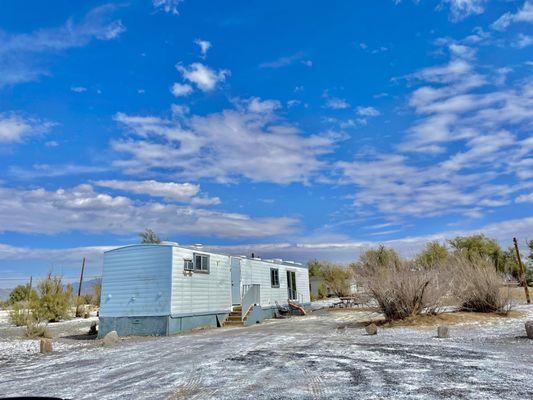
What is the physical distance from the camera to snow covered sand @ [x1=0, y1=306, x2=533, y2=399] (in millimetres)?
5461

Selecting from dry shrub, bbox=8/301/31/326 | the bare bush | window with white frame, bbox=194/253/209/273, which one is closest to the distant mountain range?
the bare bush

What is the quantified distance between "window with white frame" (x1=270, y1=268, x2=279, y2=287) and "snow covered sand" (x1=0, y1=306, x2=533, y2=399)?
11.4 metres

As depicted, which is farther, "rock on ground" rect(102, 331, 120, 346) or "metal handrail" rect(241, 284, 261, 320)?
"metal handrail" rect(241, 284, 261, 320)

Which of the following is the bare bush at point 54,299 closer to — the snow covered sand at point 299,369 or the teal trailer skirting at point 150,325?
the teal trailer skirting at point 150,325

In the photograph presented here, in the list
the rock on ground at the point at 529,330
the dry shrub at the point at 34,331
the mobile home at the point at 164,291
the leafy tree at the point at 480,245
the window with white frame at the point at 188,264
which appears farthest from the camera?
the leafy tree at the point at 480,245

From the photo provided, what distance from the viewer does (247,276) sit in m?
20.3

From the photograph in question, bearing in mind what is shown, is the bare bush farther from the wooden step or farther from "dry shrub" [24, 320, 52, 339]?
the wooden step

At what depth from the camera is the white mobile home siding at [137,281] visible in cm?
1498

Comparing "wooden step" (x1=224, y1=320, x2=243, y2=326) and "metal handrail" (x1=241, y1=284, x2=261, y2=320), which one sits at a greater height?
"metal handrail" (x1=241, y1=284, x2=261, y2=320)

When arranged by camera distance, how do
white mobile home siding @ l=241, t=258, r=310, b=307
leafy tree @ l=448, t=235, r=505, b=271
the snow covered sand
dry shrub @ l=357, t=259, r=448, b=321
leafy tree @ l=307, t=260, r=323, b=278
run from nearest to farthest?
the snow covered sand → dry shrub @ l=357, t=259, r=448, b=321 → white mobile home siding @ l=241, t=258, r=310, b=307 → leafy tree @ l=448, t=235, r=505, b=271 → leafy tree @ l=307, t=260, r=323, b=278

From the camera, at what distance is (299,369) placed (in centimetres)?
693

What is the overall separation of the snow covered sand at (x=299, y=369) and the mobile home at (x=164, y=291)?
3.54 metres

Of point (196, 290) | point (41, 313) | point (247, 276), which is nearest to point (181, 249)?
point (196, 290)

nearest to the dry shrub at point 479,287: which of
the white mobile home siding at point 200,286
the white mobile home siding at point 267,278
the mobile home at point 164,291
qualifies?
the mobile home at point 164,291
